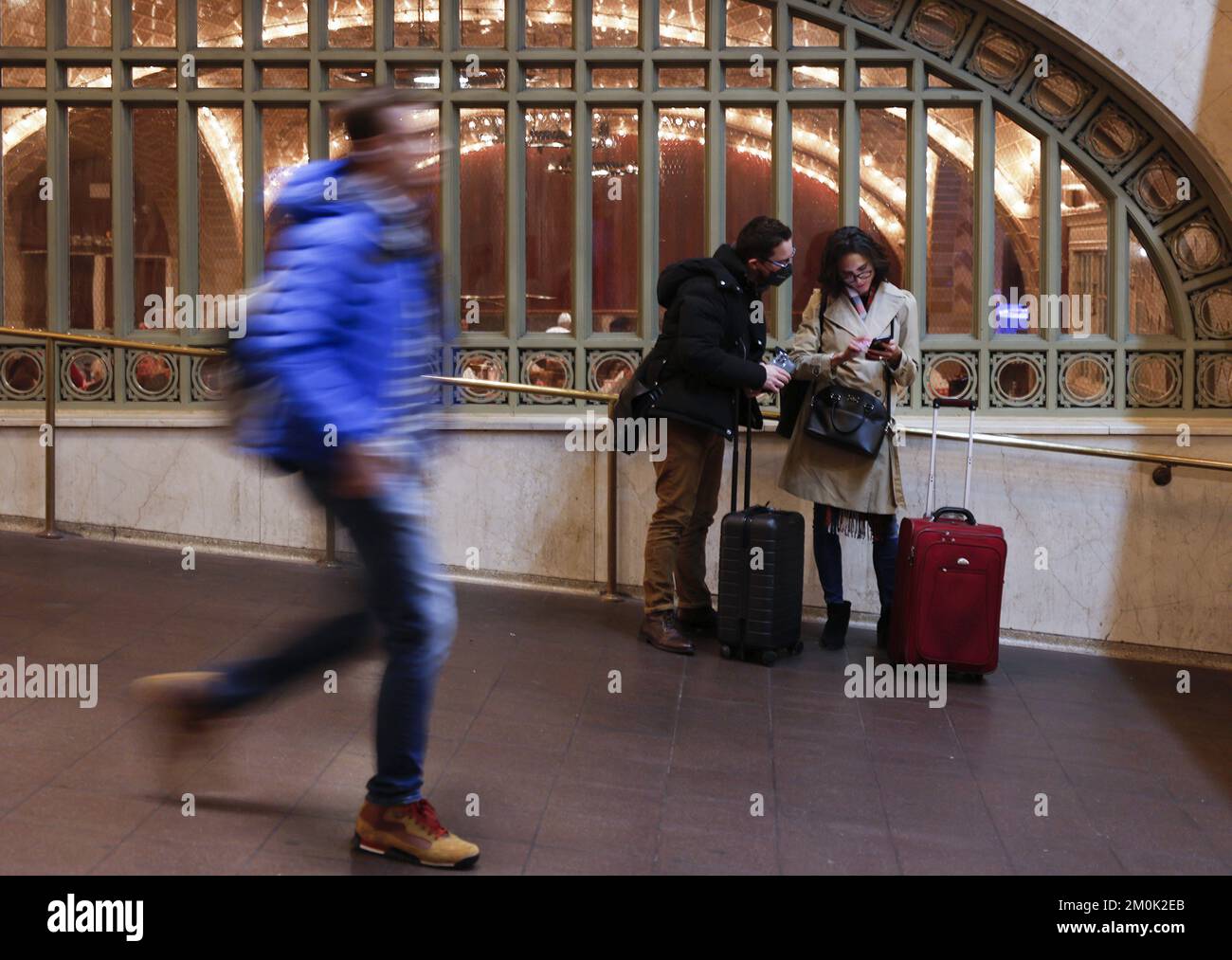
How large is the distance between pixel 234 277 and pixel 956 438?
4237 millimetres

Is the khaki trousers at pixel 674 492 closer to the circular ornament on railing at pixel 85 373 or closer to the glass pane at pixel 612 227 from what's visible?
the glass pane at pixel 612 227

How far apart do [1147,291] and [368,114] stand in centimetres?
553

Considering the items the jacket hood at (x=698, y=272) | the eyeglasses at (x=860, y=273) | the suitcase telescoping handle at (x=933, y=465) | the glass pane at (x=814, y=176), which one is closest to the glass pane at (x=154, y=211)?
the jacket hood at (x=698, y=272)

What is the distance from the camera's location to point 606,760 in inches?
205

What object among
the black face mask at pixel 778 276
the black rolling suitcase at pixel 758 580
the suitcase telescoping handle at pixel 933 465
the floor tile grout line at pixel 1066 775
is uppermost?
the black face mask at pixel 778 276

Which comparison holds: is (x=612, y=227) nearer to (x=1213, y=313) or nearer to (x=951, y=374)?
(x=951, y=374)

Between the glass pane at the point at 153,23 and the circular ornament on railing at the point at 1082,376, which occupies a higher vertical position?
the glass pane at the point at 153,23

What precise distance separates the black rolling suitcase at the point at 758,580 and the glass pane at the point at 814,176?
189cm

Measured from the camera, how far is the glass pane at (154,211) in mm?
8625

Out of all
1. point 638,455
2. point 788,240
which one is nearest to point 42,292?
point 638,455

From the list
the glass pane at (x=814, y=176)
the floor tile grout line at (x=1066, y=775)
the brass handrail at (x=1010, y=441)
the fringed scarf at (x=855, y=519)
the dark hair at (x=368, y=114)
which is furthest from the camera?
the glass pane at (x=814, y=176)

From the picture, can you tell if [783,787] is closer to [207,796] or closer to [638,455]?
[207,796]

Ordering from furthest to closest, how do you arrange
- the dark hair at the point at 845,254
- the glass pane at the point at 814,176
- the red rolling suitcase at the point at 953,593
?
the glass pane at the point at 814,176 → the dark hair at the point at 845,254 → the red rolling suitcase at the point at 953,593

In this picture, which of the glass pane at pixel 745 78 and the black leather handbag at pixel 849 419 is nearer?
the black leather handbag at pixel 849 419
